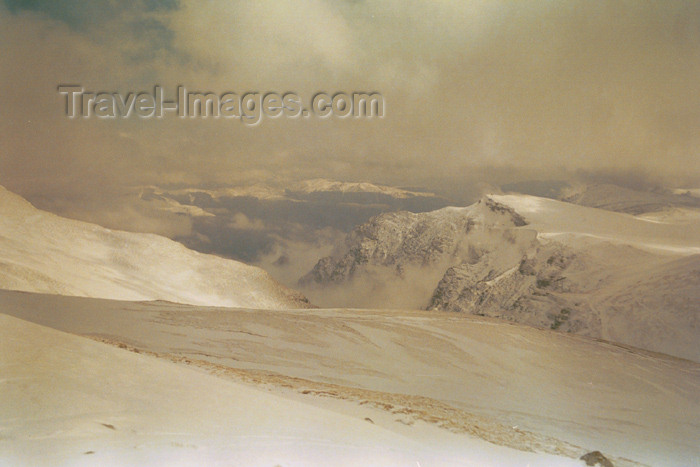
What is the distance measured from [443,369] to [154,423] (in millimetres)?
2925

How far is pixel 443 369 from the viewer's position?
4.47m

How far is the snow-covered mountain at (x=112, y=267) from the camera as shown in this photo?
608 centimetres

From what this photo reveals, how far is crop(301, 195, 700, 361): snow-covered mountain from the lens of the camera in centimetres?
561

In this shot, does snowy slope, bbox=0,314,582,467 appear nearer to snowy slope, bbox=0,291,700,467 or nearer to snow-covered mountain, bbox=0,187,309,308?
snowy slope, bbox=0,291,700,467

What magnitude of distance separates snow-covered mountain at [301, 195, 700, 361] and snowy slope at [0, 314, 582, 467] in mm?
3677

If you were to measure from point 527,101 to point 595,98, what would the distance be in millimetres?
777

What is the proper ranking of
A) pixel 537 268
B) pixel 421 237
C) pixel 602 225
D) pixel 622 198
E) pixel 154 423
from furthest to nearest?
pixel 421 237 < pixel 622 198 < pixel 602 225 < pixel 537 268 < pixel 154 423

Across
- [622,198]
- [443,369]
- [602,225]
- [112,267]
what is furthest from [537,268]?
[112,267]

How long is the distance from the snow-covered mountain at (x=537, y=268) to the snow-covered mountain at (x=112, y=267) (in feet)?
3.36

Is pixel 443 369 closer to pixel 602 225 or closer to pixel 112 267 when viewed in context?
pixel 602 225

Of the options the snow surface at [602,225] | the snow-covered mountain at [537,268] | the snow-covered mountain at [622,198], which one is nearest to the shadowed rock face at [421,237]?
the snow-covered mountain at [537,268]

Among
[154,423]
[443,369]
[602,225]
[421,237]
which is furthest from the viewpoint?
[421,237]

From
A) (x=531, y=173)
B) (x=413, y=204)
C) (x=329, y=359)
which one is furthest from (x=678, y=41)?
(x=329, y=359)

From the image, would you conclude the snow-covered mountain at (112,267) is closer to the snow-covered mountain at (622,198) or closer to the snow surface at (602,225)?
the snow surface at (602,225)
